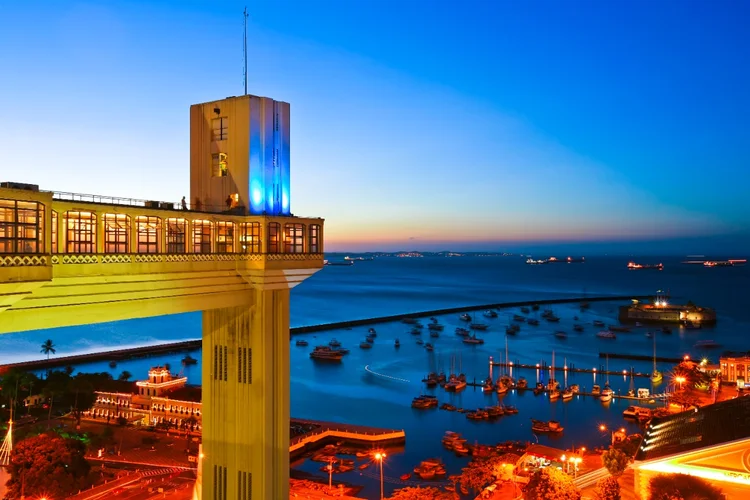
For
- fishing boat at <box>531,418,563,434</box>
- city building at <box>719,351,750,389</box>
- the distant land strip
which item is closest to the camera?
fishing boat at <box>531,418,563,434</box>

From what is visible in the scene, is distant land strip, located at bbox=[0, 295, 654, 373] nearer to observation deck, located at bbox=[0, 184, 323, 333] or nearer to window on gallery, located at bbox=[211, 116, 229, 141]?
window on gallery, located at bbox=[211, 116, 229, 141]

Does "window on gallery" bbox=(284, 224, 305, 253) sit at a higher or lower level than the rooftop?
higher

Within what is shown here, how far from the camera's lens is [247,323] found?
11.2 m

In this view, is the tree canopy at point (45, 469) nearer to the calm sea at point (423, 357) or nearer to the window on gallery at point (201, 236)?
the calm sea at point (423, 357)

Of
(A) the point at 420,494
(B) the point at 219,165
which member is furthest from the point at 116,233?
(A) the point at 420,494

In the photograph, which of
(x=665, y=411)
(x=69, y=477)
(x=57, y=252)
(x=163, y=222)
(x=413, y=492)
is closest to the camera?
(x=57, y=252)

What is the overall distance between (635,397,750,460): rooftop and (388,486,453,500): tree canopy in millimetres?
8991

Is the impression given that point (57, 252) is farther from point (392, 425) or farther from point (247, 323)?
point (392, 425)

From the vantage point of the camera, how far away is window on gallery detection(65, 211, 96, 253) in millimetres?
8133

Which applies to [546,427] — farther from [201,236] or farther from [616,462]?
[201,236]

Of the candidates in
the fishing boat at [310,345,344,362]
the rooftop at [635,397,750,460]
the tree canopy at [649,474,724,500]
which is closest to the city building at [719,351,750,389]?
the rooftop at [635,397,750,460]

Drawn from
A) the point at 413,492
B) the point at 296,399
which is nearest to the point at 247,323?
the point at 413,492

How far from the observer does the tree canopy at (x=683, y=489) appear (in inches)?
596

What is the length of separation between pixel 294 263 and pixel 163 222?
9.44ft
